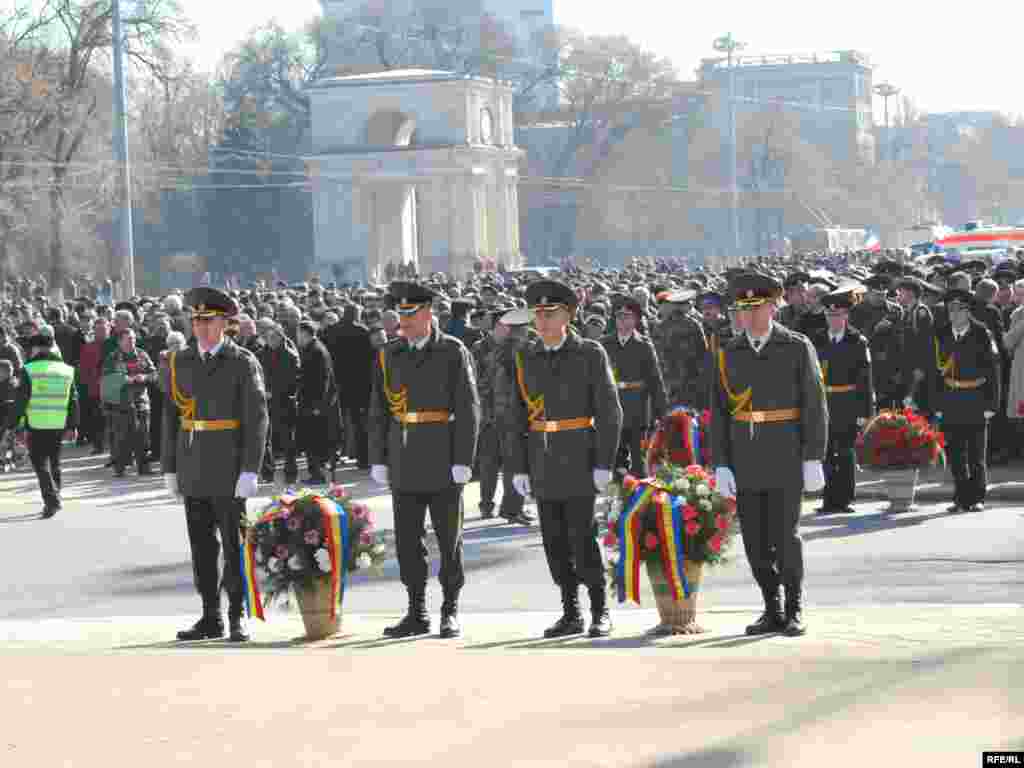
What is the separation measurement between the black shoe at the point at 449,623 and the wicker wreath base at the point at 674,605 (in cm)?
107

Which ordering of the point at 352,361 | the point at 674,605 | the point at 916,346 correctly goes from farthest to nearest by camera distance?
the point at 352,361
the point at 916,346
the point at 674,605

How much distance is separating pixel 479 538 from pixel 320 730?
28.4ft

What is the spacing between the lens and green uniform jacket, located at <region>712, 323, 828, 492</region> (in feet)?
37.7

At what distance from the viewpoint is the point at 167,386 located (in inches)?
492

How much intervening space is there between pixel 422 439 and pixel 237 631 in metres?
1.46

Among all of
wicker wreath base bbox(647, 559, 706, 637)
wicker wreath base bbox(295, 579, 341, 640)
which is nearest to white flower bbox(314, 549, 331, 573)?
wicker wreath base bbox(295, 579, 341, 640)

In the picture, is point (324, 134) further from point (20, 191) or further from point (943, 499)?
point (943, 499)

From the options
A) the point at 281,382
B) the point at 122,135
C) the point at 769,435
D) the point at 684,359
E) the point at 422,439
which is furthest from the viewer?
the point at 122,135

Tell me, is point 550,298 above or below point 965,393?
above

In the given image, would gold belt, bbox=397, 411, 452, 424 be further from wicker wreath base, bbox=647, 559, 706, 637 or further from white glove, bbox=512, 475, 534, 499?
wicker wreath base, bbox=647, 559, 706, 637

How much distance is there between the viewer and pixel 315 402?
22.5 m

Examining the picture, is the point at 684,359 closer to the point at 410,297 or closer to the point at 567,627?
the point at 410,297

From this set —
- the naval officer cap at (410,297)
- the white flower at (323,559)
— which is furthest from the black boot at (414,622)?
the naval officer cap at (410,297)

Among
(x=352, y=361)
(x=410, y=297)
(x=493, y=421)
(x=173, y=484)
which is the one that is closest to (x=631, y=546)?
(x=410, y=297)
